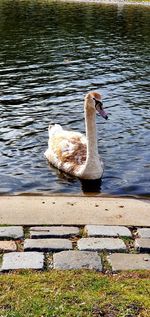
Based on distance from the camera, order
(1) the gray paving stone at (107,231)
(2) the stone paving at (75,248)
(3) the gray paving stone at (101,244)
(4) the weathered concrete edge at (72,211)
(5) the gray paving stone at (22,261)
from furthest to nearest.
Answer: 1. (4) the weathered concrete edge at (72,211)
2. (1) the gray paving stone at (107,231)
3. (3) the gray paving stone at (101,244)
4. (2) the stone paving at (75,248)
5. (5) the gray paving stone at (22,261)

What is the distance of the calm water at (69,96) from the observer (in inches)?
491

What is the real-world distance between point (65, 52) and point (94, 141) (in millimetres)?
17729

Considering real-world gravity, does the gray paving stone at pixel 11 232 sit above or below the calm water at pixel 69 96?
below

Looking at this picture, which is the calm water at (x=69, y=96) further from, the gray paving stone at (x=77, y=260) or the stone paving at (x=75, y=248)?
the gray paving stone at (x=77, y=260)

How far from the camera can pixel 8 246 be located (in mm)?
7246

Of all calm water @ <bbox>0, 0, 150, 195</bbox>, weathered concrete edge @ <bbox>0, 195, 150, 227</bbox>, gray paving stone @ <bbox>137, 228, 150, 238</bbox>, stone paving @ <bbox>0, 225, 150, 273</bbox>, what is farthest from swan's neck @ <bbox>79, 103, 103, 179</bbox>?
gray paving stone @ <bbox>137, 228, 150, 238</bbox>

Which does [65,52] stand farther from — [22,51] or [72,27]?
[72,27]

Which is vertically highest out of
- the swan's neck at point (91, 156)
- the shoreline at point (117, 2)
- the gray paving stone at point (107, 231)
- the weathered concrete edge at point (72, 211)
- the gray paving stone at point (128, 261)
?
the shoreline at point (117, 2)

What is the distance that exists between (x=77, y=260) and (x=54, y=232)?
0.87 metres

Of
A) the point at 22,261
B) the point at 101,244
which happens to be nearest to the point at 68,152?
the point at 101,244

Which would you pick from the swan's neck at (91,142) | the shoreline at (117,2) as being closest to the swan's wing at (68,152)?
the swan's neck at (91,142)

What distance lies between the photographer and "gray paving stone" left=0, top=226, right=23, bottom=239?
7.52 m

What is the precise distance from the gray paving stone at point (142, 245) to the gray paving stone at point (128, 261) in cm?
13

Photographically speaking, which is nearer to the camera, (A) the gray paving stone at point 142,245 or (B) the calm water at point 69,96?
(A) the gray paving stone at point 142,245
